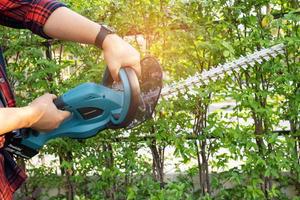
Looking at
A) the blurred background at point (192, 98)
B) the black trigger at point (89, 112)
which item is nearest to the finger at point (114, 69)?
the black trigger at point (89, 112)

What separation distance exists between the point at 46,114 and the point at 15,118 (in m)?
0.11

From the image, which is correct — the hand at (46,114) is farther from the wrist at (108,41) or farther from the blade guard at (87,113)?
the wrist at (108,41)

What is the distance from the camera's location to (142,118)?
132cm

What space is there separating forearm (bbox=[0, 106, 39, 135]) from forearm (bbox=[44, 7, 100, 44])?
22 centimetres

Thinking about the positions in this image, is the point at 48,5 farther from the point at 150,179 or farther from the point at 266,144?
the point at 266,144

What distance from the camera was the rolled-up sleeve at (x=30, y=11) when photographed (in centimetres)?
130

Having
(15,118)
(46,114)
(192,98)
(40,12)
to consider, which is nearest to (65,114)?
(46,114)

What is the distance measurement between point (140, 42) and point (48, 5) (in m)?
1.70

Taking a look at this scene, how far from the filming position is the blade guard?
1.26 meters

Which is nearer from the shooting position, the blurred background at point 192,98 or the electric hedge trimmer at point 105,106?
the electric hedge trimmer at point 105,106

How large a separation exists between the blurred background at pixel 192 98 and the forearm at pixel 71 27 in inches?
57.7

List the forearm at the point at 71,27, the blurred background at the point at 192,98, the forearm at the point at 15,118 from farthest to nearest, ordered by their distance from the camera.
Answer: the blurred background at the point at 192,98 → the forearm at the point at 71,27 → the forearm at the point at 15,118

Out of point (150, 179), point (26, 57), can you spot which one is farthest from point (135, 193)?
point (26, 57)

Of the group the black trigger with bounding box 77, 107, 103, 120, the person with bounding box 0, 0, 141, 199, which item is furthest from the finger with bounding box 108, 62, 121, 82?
the black trigger with bounding box 77, 107, 103, 120
